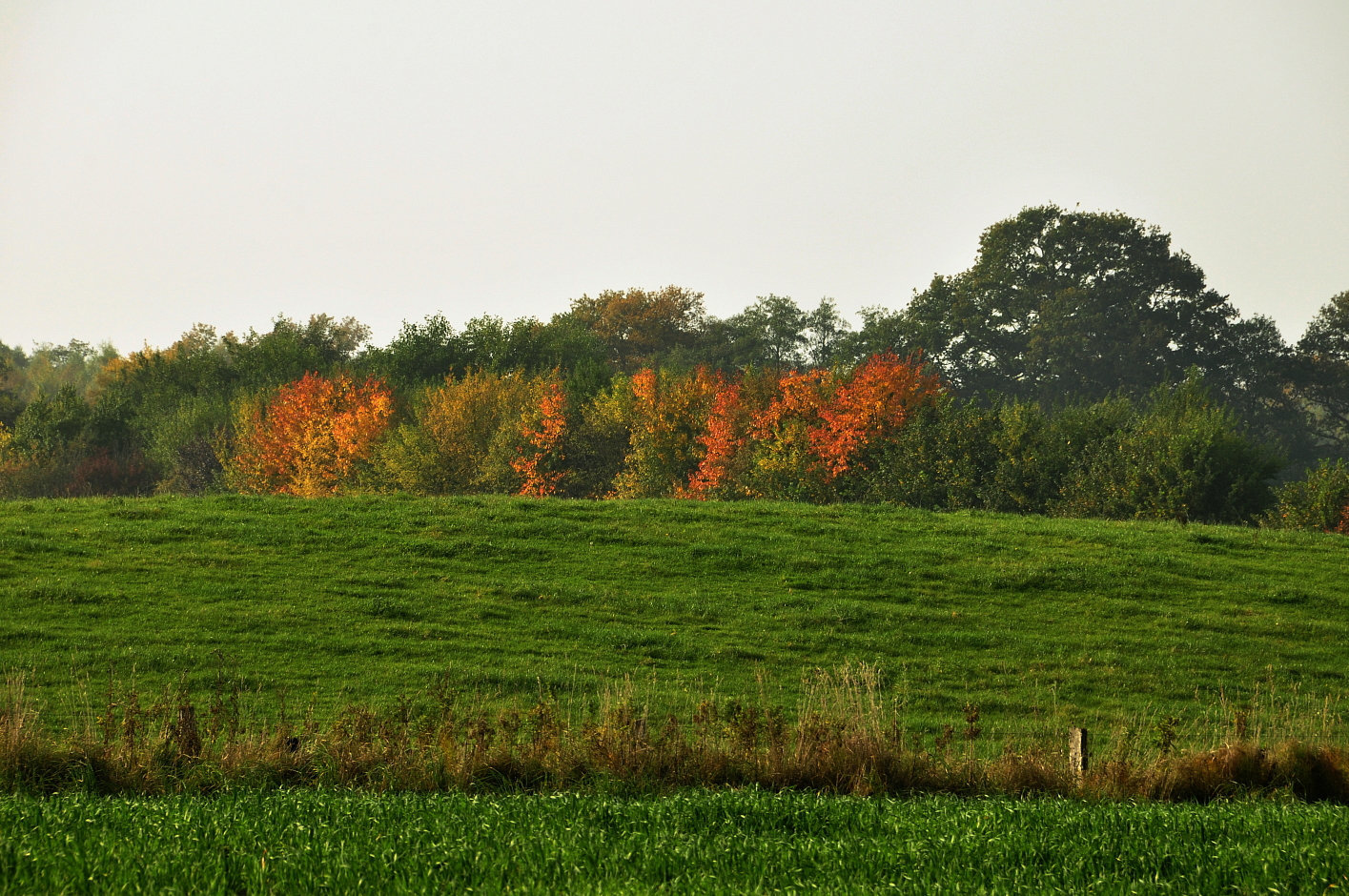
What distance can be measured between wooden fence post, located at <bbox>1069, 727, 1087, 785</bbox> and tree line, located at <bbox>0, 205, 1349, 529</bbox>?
3373 cm

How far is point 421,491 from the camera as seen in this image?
56.1 m

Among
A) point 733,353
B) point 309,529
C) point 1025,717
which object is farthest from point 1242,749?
point 733,353

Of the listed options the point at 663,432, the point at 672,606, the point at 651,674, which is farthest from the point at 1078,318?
the point at 651,674

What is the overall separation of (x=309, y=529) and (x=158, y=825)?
21.6 m

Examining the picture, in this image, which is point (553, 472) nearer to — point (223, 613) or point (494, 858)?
point (223, 613)

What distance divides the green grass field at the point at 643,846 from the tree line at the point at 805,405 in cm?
3727

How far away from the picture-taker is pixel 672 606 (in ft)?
75.5

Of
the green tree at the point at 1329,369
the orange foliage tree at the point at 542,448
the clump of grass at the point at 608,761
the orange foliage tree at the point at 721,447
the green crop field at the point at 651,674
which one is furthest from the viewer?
the green tree at the point at 1329,369

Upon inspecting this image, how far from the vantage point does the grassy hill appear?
17.7 metres

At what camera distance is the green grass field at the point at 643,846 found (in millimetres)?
6586

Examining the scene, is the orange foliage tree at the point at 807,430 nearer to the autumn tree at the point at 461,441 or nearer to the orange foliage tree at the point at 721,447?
the orange foliage tree at the point at 721,447

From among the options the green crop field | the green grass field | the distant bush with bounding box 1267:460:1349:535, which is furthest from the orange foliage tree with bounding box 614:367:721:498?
the green grass field

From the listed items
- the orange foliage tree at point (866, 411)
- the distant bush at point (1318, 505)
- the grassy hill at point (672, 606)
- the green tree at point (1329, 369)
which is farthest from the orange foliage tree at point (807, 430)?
the green tree at point (1329, 369)

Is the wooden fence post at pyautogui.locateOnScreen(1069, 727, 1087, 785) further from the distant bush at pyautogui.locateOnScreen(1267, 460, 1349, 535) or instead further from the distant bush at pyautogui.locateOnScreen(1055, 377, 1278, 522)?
the distant bush at pyautogui.locateOnScreen(1267, 460, 1349, 535)
